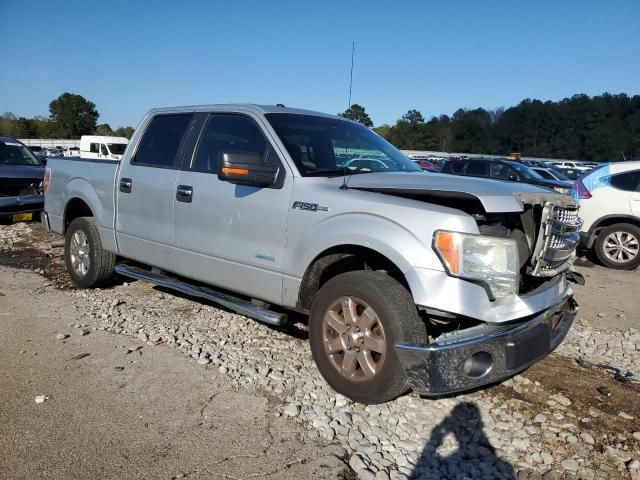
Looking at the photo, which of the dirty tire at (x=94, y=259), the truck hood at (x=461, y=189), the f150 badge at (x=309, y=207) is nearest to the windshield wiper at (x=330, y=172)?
the truck hood at (x=461, y=189)

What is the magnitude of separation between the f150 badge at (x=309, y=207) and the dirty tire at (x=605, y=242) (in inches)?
278

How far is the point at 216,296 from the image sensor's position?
14.3ft

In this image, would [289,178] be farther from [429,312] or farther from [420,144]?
[420,144]

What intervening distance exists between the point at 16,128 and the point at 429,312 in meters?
108

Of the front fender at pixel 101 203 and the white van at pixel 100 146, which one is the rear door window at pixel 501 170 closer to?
the front fender at pixel 101 203

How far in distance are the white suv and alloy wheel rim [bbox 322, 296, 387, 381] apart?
21.8 feet

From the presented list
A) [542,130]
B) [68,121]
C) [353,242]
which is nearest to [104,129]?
[68,121]

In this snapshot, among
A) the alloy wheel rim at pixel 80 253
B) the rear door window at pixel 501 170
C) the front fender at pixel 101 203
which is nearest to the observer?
the front fender at pixel 101 203

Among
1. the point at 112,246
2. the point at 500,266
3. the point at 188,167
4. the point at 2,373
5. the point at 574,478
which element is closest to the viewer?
the point at 574,478

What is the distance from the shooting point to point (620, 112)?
10556 centimetres

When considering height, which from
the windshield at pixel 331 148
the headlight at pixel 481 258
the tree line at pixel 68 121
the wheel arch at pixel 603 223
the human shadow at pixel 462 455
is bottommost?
the human shadow at pixel 462 455

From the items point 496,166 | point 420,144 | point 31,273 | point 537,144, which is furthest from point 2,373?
point 537,144

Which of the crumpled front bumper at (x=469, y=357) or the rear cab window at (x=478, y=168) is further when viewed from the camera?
the rear cab window at (x=478, y=168)

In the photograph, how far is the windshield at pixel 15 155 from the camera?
35.1 feet
